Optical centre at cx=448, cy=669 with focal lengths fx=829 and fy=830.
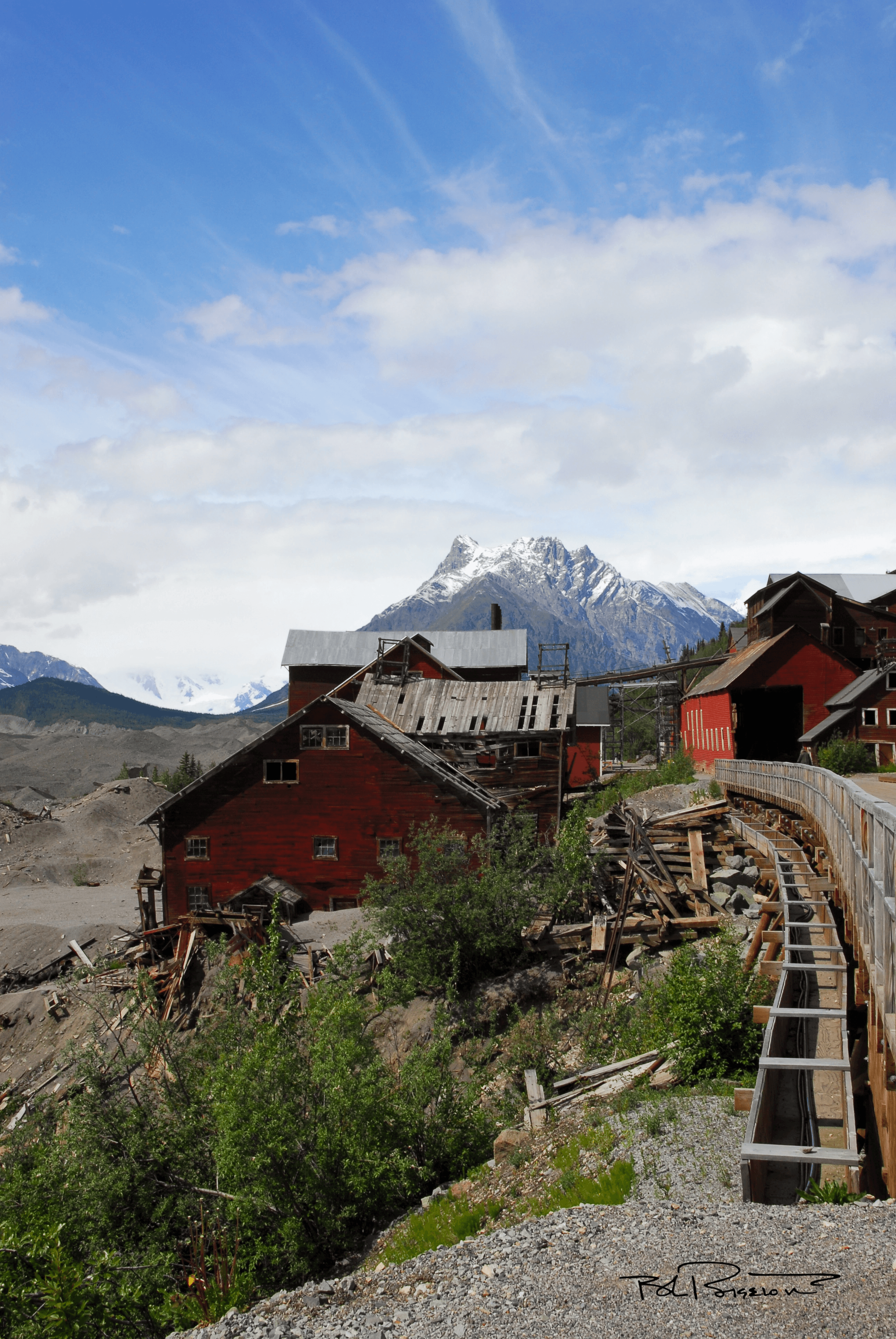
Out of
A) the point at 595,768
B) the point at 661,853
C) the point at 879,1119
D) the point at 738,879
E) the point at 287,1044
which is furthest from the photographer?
the point at 595,768

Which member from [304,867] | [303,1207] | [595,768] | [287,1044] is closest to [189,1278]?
[303,1207]

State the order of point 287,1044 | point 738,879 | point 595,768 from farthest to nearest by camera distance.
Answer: point 595,768, point 738,879, point 287,1044

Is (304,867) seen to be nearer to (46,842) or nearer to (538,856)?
(538,856)

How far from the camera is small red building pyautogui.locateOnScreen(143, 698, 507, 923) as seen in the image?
33500 mm

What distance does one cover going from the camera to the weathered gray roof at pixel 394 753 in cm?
3278

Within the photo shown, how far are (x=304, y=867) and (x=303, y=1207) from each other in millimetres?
21206

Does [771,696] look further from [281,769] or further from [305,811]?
[281,769]

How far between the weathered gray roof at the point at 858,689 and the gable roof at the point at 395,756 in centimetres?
2310

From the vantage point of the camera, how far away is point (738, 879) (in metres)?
24.2

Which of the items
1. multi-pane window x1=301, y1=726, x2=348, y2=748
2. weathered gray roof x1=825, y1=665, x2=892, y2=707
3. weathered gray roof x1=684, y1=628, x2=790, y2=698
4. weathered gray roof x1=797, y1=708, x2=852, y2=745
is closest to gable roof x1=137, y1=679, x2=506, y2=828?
multi-pane window x1=301, y1=726, x2=348, y2=748

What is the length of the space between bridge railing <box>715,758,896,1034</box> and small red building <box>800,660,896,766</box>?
81.3ft

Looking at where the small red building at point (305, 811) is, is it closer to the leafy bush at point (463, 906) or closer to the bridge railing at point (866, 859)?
the leafy bush at point (463, 906)

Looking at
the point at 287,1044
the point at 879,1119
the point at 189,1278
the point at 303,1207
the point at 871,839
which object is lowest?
the point at 189,1278

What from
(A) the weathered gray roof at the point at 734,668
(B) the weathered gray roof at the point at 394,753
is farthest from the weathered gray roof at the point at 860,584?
(B) the weathered gray roof at the point at 394,753
